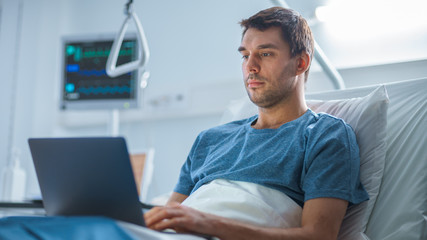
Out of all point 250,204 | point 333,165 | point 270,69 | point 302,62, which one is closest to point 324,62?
point 302,62

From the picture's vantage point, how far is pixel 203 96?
2.29 meters

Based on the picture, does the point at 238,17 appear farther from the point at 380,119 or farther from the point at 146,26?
the point at 380,119

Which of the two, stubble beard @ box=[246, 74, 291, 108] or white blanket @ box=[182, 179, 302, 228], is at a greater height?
stubble beard @ box=[246, 74, 291, 108]

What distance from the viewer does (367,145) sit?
112cm

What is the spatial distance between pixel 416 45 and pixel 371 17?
0.22 meters

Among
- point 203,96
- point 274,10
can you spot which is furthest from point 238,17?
point 274,10

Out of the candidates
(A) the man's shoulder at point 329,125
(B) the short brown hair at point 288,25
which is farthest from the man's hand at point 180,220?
(B) the short brown hair at point 288,25

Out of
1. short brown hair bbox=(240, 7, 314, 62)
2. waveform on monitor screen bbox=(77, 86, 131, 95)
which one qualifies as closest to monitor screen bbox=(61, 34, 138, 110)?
waveform on monitor screen bbox=(77, 86, 131, 95)

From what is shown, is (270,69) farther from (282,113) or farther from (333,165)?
(333,165)

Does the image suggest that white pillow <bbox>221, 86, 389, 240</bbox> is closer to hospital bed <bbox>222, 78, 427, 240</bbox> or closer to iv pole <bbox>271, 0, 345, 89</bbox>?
hospital bed <bbox>222, 78, 427, 240</bbox>

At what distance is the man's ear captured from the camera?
129cm

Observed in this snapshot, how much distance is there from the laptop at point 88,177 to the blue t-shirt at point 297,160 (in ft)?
1.22

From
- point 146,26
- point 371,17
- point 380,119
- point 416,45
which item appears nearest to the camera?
point 380,119

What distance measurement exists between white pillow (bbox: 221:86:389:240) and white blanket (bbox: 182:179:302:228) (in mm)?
150
